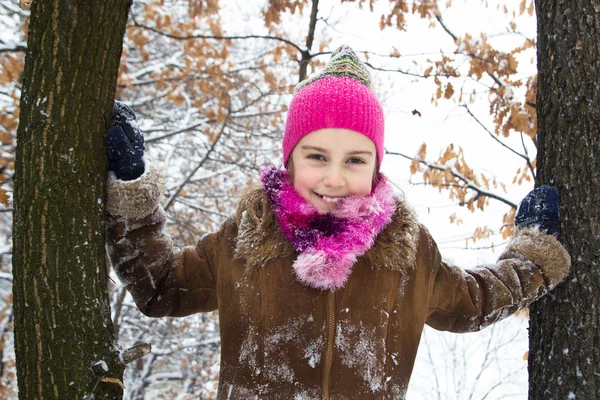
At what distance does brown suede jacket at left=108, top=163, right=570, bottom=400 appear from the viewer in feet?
5.88

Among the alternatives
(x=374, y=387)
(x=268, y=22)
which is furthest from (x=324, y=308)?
(x=268, y=22)

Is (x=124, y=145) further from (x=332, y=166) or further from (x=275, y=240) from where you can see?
(x=332, y=166)

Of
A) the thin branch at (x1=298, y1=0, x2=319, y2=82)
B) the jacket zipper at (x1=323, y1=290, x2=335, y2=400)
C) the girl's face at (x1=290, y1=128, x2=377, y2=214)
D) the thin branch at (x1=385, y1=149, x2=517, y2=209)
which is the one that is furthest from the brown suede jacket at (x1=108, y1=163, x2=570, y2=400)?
the thin branch at (x1=298, y1=0, x2=319, y2=82)

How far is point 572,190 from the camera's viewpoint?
7.07 feet

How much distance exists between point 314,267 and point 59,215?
0.83 m

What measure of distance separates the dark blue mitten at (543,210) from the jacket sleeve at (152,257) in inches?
52.7

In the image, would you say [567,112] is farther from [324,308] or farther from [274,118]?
[274,118]

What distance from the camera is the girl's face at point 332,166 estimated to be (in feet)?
6.28

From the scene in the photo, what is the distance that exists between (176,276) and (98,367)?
490 millimetres

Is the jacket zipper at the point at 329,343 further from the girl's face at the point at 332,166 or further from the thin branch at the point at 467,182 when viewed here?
the thin branch at the point at 467,182

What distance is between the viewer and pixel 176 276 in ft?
6.38

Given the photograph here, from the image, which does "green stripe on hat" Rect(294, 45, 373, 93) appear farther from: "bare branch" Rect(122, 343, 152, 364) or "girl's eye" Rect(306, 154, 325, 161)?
"bare branch" Rect(122, 343, 152, 364)

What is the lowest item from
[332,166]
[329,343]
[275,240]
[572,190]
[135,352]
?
[135,352]

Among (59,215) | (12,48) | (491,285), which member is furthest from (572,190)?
(12,48)
